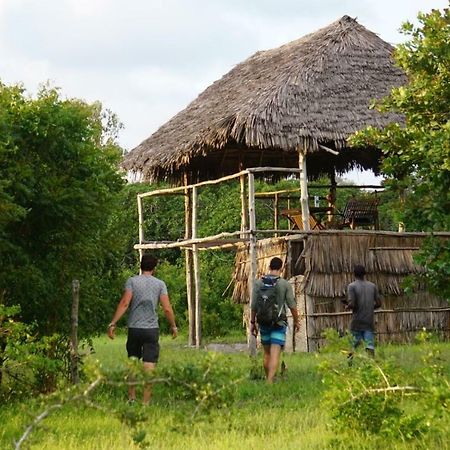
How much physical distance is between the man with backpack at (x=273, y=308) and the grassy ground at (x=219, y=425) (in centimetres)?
41

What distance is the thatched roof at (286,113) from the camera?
15.7m

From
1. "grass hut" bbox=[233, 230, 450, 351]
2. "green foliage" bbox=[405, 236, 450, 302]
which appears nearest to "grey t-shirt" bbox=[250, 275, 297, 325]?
"green foliage" bbox=[405, 236, 450, 302]

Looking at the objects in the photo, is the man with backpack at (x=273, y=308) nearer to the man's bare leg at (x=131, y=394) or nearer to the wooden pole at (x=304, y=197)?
the man's bare leg at (x=131, y=394)

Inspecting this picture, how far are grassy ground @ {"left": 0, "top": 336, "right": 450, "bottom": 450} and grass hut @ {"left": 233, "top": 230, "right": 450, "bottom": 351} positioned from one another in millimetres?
5158

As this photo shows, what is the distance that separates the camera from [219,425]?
26.5 feet

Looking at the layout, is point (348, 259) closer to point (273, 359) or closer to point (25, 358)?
point (273, 359)

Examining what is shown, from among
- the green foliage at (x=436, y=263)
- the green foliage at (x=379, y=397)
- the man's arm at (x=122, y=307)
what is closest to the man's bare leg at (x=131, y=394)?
the man's arm at (x=122, y=307)

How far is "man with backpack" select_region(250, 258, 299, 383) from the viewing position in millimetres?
10539

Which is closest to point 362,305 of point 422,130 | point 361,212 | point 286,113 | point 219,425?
point 422,130

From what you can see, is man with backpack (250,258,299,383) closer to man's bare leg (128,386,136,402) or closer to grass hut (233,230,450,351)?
man's bare leg (128,386,136,402)

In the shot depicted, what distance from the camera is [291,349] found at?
16625mm

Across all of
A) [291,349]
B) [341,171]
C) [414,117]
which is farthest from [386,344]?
[414,117]

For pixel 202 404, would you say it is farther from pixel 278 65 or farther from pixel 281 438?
pixel 278 65

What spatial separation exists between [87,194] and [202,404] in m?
5.51
